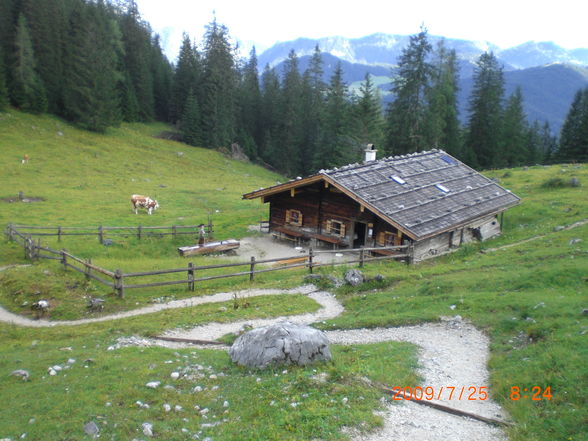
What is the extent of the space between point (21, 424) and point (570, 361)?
11.6m

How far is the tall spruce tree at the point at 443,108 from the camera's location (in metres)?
59.2

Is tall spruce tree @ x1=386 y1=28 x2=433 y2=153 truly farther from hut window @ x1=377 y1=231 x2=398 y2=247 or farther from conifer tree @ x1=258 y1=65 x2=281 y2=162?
hut window @ x1=377 y1=231 x2=398 y2=247

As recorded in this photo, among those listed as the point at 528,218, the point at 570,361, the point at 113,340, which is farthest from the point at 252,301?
the point at 528,218

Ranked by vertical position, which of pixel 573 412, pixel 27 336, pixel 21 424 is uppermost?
pixel 573 412

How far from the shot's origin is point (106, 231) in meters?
29.6

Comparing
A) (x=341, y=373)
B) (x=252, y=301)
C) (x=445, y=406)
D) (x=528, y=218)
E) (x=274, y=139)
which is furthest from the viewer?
(x=274, y=139)

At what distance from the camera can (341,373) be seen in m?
10.2

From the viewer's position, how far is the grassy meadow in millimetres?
8602

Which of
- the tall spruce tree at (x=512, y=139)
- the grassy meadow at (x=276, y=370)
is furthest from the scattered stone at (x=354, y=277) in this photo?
the tall spruce tree at (x=512, y=139)

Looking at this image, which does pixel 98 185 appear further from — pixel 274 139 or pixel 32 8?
pixel 274 139

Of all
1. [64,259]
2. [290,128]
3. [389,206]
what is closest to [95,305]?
[64,259]

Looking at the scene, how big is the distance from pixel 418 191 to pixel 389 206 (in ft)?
13.5

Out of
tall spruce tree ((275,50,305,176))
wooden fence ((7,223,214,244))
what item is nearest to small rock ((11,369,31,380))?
wooden fence ((7,223,214,244))
